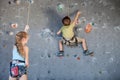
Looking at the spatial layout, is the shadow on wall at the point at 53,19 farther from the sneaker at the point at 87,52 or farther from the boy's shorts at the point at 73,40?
the sneaker at the point at 87,52

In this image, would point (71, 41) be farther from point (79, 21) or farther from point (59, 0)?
point (59, 0)

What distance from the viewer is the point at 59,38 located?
641cm

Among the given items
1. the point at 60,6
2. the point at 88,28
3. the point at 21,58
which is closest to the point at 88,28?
the point at 88,28

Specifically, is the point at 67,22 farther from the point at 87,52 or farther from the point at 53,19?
the point at 87,52

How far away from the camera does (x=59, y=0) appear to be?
647 cm

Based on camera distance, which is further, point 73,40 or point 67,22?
point 73,40

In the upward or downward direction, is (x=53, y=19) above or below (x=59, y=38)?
above

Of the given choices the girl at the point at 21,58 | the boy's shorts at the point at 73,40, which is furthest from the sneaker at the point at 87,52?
the girl at the point at 21,58

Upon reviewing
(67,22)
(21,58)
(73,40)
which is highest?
(67,22)

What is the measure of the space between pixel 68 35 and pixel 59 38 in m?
0.28

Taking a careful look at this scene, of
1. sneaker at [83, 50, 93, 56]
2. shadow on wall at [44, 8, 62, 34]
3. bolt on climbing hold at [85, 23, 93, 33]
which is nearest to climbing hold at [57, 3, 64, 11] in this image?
shadow on wall at [44, 8, 62, 34]

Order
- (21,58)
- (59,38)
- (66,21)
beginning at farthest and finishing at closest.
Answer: (59,38) < (66,21) < (21,58)

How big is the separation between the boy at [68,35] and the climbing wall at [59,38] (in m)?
0.11

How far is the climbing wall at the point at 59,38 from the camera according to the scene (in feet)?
21.0
